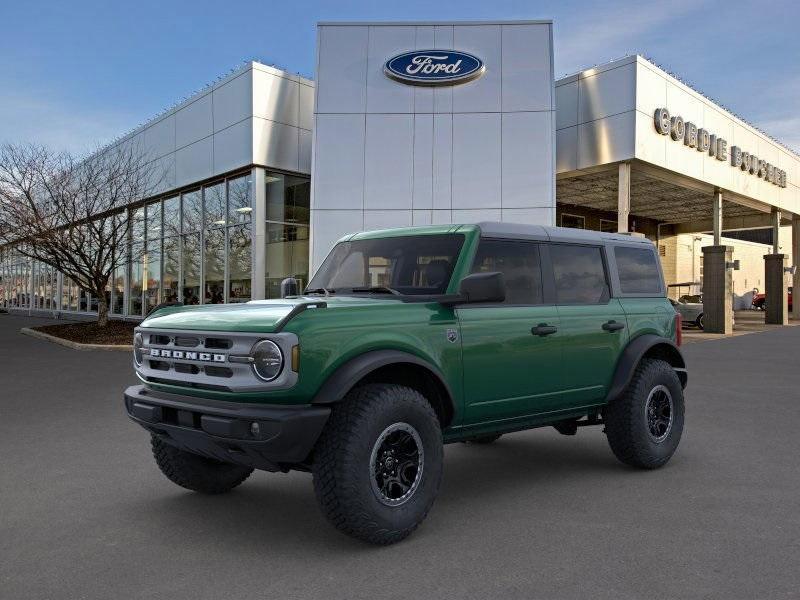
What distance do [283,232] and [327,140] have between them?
140 inches

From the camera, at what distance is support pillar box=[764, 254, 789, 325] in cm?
3309

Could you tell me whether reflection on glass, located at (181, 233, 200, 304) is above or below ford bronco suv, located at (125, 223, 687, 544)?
above

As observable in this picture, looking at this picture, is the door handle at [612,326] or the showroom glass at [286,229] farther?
the showroom glass at [286,229]

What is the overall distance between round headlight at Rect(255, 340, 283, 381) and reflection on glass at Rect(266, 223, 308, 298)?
1744 cm

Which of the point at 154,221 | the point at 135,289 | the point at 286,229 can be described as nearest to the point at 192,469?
the point at 286,229

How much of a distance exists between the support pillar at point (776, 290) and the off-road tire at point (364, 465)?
3409 cm

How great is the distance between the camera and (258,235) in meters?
20.9

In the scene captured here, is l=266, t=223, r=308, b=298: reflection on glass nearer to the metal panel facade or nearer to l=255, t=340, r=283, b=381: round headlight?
the metal panel facade

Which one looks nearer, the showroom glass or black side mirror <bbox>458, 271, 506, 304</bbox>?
black side mirror <bbox>458, 271, 506, 304</bbox>

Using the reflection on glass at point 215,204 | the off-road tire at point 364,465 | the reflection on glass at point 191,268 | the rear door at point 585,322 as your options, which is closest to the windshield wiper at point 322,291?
the off-road tire at point 364,465

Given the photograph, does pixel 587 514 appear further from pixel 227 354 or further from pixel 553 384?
pixel 227 354

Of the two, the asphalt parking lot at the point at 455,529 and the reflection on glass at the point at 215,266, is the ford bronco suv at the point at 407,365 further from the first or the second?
the reflection on glass at the point at 215,266

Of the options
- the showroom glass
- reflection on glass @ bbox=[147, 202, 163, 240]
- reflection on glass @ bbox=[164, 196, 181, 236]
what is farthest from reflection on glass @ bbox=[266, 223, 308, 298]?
reflection on glass @ bbox=[147, 202, 163, 240]

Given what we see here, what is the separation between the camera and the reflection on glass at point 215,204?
22.8m
